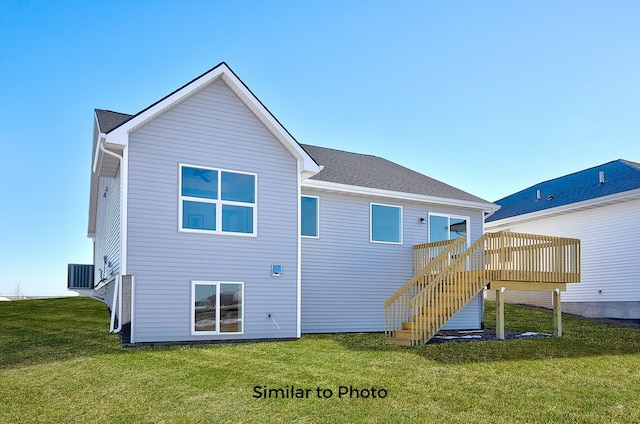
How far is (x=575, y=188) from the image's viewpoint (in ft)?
69.5

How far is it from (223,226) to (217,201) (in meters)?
0.55

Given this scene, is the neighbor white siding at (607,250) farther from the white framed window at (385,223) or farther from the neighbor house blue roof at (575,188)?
the white framed window at (385,223)

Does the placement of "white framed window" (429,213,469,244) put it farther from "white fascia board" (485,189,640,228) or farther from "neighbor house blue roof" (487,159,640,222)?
"neighbor house blue roof" (487,159,640,222)

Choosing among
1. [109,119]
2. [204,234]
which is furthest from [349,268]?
[109,119]

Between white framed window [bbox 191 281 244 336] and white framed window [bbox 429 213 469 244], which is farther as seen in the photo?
white framed window [bbox 429 213 469 244]

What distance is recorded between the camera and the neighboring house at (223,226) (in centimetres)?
1070

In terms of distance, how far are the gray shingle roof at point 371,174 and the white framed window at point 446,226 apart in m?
0.65

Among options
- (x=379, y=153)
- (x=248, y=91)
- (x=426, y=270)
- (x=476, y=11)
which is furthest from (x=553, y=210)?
(x=248, y=91)

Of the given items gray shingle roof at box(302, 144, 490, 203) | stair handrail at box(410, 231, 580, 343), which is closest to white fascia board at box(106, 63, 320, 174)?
gray shingle roof at box(302, 144, 490, 203)

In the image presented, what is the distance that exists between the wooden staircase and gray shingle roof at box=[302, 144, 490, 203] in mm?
2147

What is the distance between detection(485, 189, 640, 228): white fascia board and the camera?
17.5 metres

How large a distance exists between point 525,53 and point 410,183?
5868mm

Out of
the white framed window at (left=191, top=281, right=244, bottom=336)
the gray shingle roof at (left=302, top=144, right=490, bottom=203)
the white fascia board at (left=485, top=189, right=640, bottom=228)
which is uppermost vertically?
the gray shingle roof at (left=302, top=144, right=490, bottom=203)

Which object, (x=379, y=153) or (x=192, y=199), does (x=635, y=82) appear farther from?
(x=192, y=199)
